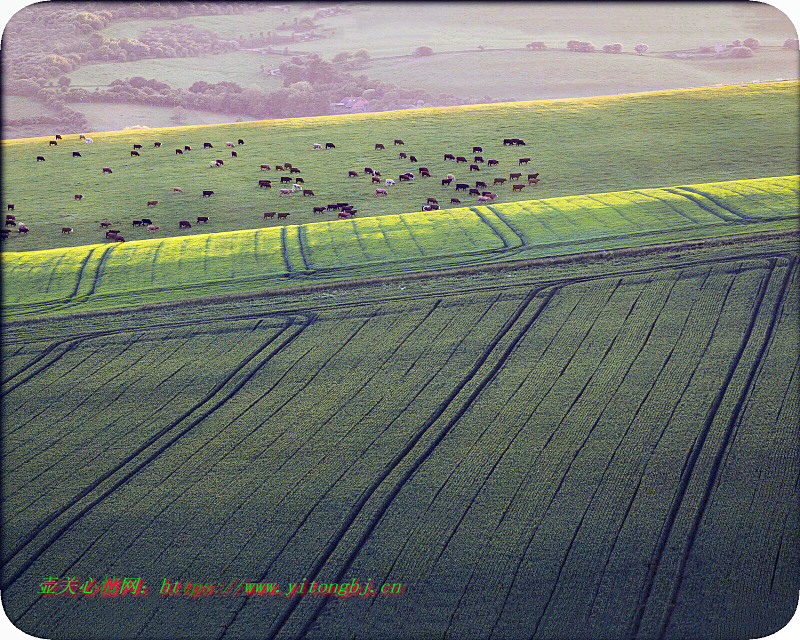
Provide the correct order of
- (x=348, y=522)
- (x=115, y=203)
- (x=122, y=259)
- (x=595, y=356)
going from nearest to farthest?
(x=348, y=522) < (x=595, y=356) < (x=122, y=259) < (x=115, y=203)

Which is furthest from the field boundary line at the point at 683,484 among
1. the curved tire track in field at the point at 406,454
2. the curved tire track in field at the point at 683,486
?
the curved tire track in field at the point at 406,454

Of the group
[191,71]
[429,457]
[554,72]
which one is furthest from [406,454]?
[554,72]

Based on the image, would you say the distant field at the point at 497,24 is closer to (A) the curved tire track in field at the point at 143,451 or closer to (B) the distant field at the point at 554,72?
(B) the distant field at the point at 554,72

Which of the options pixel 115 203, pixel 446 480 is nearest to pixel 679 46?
pixel 446 480

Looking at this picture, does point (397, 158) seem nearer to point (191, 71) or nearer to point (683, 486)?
point (191, 71)

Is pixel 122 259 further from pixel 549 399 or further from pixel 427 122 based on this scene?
pixel 427 122
